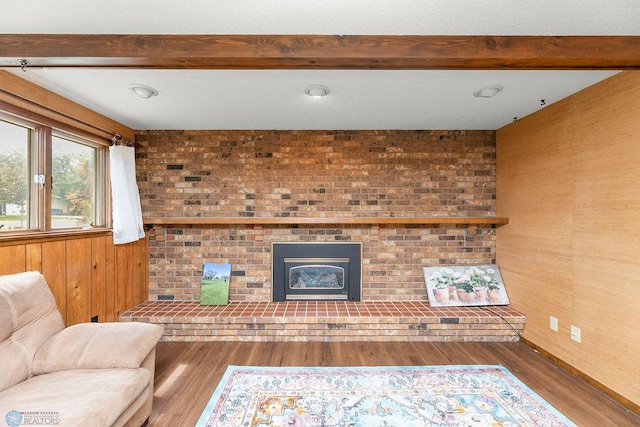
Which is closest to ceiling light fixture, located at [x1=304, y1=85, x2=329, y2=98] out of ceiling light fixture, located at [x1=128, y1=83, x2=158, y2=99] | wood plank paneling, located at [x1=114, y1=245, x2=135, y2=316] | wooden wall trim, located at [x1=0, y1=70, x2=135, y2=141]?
ceiling light fixture, located at [x1=128, y1=83, x2=158, y2=99]

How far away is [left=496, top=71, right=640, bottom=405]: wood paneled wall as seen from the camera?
1.97 meters

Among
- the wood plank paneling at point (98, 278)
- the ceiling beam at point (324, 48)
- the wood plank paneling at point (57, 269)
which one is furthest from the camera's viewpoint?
the wood plank paneling at point (98, 278)

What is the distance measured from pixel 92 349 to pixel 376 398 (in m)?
1.83

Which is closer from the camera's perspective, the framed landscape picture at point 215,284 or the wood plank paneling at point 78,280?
the wood plank paneling at point 78,280

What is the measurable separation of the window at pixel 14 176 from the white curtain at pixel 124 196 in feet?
2.27

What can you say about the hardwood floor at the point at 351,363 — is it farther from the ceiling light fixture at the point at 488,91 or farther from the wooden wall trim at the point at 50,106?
the ceiling light fixture at the point at 488,91

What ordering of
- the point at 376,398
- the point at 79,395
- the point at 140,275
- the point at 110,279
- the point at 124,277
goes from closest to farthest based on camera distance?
the point at 79,395
the point at 376,398
the point at 110,279
the point at 124,277
the point at 140,275

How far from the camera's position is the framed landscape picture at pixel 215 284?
127 inches

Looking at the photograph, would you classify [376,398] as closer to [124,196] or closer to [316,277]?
[316,277]

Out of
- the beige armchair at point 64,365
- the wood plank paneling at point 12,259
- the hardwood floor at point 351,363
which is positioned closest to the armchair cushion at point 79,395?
the beige armchair at point 64,365

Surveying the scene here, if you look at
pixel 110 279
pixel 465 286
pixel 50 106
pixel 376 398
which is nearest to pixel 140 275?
pixel 110 279

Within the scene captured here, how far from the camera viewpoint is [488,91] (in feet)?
7.54

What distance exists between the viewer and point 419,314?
2969 millimetres

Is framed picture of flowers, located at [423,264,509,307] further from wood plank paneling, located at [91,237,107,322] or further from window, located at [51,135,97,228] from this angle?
window, located at [51,135,97,228]
